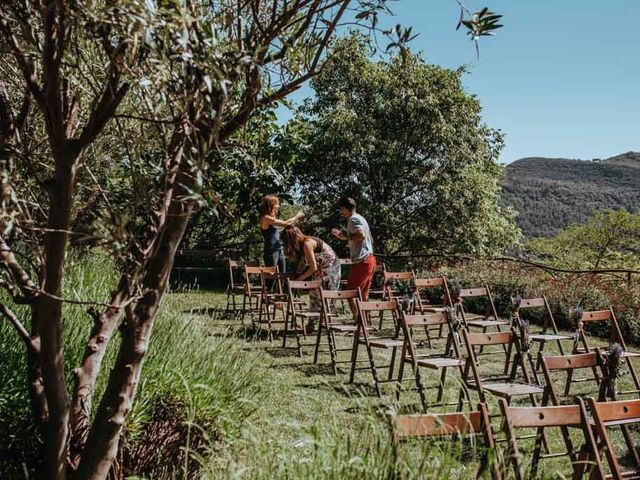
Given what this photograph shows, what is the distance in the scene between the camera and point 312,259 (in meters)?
9.53

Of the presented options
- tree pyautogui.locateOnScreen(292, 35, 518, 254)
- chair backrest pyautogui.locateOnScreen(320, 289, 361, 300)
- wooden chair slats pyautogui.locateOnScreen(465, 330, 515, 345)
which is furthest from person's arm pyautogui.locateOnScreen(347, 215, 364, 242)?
tree pyautogui.locateOnScreen(292, 35, 518, 254)

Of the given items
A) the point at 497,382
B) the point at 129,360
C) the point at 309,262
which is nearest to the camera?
the point at 129,360

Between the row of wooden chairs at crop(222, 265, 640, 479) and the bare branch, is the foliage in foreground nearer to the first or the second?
the bare branch

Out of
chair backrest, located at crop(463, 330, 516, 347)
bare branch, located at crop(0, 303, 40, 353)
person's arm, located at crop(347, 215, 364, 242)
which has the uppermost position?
person's arm, located at crop(347, 215, 364, 242)

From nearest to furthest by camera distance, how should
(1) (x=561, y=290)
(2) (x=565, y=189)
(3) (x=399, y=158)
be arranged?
(1) (x=561, y=290) < (3) (x=399, y=158) < (2) (x=565, y=189)

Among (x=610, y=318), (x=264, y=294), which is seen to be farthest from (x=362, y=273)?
(x=610, y=318)

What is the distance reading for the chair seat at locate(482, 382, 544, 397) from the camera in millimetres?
4977

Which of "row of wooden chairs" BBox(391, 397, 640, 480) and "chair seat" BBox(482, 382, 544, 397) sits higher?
"row of wooden chairs" BBox(391, 397, 640, 480)

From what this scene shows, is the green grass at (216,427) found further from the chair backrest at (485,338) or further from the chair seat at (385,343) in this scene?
the chair seat at (385,343)

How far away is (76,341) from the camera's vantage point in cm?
435

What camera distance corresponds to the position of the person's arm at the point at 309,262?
9.52m

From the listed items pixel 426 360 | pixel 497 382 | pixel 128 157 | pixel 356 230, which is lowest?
pixel 497 382

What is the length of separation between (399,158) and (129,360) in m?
18.1

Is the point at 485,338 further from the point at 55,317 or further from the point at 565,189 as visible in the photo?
the point at 565,189
